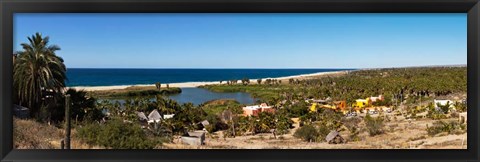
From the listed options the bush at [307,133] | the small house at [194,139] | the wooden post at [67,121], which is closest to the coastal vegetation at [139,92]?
the wooden post at [67,121]

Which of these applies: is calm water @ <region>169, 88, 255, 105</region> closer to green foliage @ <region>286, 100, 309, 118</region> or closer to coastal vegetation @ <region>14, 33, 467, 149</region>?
coastal vegetation @ <region>14, 33, 467, 149</region>

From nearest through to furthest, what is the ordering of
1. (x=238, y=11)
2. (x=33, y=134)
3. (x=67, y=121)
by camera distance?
(x=238, y=11) → (x=33, y=134) → (x=67, y=121)

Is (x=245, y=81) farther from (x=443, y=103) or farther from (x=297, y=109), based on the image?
(x=443, y=103)

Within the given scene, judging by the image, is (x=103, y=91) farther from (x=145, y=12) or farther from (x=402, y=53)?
(x=402, y=53)

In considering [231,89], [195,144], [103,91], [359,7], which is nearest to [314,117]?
[231,89]

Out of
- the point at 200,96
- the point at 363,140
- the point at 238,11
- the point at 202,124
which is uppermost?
the point at 238,11

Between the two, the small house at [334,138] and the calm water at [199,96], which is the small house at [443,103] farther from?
the calm water at [199,96]

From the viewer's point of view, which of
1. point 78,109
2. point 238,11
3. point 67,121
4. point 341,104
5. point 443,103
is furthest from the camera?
point 341,104

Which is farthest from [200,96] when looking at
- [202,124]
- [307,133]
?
[307,133]
